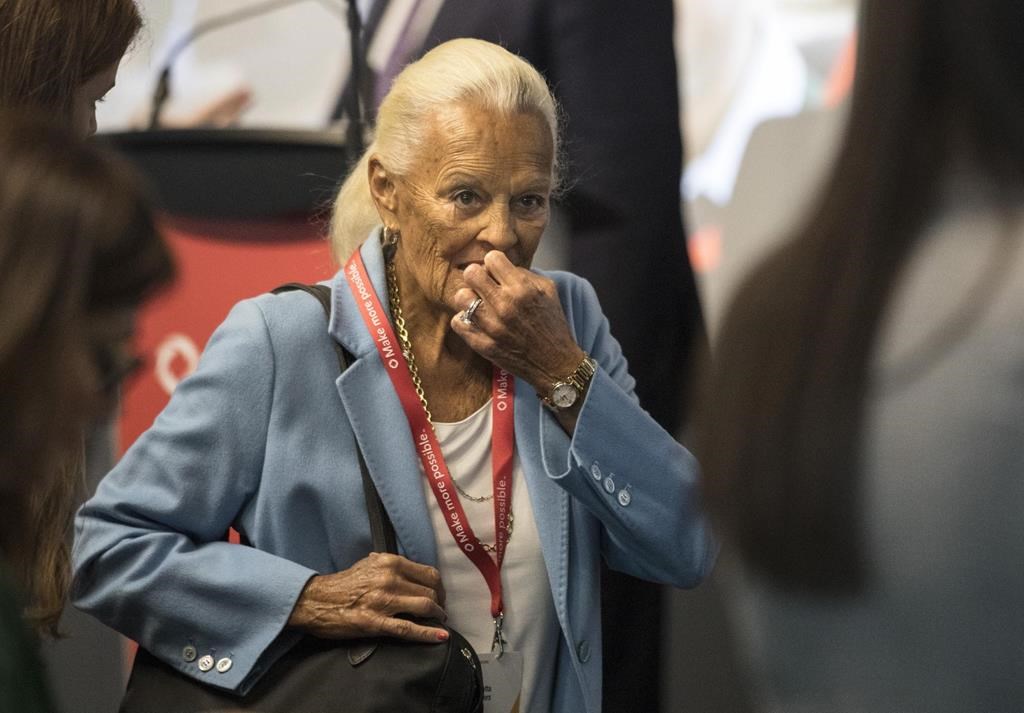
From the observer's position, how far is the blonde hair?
280 centimetres

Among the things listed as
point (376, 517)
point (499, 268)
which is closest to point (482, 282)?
point (499, 268)

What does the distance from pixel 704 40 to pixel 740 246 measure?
0.60m

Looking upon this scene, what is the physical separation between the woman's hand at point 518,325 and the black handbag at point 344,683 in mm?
490

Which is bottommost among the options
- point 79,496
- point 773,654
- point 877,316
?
point 79,496

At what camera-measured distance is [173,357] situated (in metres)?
3.92

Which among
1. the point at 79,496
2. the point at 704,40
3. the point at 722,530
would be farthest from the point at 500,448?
the point at 704,40

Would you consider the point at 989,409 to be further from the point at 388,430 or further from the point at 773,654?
the point at 388,430

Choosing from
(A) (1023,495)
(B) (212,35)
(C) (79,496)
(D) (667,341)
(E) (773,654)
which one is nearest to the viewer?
(A) (1023,495)

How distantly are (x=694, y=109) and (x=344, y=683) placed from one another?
239 cm

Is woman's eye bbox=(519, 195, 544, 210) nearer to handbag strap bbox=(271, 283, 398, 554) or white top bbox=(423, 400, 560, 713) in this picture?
white top bbox=(423, 400, 560, 713)

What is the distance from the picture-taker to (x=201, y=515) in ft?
8.46

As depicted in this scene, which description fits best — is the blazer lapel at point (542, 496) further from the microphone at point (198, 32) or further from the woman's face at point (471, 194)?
the microphone at point (198, 32)

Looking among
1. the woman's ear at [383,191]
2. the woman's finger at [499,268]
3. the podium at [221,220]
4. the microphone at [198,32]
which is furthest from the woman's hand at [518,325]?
the microphone at [198,32]

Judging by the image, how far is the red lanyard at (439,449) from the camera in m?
2.64
